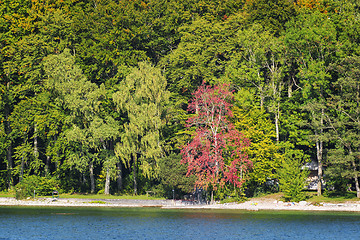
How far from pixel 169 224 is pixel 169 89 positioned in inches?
1045

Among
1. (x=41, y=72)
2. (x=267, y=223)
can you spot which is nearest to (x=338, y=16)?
(x=267, y=223)

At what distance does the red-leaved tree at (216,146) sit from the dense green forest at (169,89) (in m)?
0.46

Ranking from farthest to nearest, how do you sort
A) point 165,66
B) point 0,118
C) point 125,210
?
point 165,66
point 0,118
point 125,210

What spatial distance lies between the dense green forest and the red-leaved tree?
464 mm

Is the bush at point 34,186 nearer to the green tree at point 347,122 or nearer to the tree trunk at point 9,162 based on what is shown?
the tree trunk at point 9,162

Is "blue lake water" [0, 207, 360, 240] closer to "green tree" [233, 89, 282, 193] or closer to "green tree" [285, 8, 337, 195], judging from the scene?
"green tree" [233, 89, 282, 193]

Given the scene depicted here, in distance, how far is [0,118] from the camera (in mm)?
65188

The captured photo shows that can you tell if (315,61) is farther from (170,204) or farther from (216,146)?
(170,204)

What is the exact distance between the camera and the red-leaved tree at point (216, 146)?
56.9 meters

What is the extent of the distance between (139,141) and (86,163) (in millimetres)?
6435

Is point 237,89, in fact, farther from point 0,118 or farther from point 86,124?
point 0,118

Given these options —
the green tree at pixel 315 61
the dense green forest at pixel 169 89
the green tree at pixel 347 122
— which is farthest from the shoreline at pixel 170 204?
the green tree at pixel 315 61

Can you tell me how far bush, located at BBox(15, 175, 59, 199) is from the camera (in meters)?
62.0

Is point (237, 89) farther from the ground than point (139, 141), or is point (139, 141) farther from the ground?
point (237, 89)
